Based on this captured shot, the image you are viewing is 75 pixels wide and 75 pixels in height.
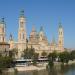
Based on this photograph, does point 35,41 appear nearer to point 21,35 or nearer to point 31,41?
point 31,41

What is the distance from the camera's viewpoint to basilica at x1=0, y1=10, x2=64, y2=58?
85250mm

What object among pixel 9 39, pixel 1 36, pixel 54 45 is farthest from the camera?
pixel 54 45

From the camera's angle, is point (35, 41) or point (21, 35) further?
point (35, 41)

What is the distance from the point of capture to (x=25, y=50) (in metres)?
84.4

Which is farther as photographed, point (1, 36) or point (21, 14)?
point (21, 14)

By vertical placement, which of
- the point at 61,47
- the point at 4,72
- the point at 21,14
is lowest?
the point at 4,72

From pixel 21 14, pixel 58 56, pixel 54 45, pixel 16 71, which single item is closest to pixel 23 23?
pixel 21 14

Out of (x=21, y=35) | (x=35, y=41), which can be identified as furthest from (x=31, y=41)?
(x=21, y=35)

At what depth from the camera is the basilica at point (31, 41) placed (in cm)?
8525

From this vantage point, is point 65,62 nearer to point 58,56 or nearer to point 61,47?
point 58,56

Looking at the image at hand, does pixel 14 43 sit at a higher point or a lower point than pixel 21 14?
lower

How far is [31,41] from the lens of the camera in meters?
99.3

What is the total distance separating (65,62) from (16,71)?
32.4m

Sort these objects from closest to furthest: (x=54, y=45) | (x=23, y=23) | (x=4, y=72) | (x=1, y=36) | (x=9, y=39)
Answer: (x=4, y=72) → (x=1, y=36) → (x=23, y=23) → (x=9, y=39) → (x=54, y=45)
